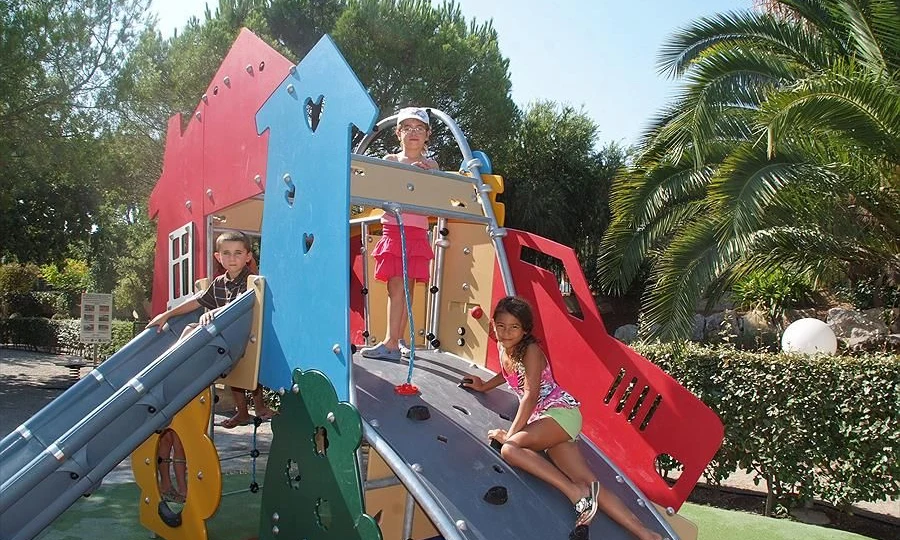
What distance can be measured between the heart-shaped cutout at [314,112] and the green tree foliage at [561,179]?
15372 mm

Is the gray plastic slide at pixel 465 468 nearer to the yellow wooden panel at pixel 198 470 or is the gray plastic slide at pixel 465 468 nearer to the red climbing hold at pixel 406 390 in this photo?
the red climbing hold at pixel 406 390

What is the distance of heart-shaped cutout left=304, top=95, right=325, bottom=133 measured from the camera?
3502mm

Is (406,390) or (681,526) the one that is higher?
(406,390)

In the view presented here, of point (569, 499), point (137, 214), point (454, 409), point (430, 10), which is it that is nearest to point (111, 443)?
point (454, 409)

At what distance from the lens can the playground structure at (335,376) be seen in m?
3.05

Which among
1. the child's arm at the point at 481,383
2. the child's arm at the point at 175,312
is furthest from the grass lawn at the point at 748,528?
the child's arm at the point at 175,312

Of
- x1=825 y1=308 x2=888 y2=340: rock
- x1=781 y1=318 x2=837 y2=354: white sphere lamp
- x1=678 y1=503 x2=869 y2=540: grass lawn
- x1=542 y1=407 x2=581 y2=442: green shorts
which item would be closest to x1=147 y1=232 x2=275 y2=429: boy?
x1=542 y1=407 x2=581 y2=442: green shorts

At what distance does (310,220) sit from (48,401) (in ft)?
36.6

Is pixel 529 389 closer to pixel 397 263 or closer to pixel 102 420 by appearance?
pixel 397 263

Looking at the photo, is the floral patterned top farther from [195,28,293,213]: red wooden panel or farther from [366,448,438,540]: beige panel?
[195,28,293,213]: red wooden panel

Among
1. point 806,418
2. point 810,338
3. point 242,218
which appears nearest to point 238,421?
point 242,218

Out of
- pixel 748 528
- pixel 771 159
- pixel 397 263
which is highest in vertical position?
pixel 771 159

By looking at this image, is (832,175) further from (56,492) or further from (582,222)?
(582,222)

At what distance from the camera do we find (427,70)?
17875 millimetres
